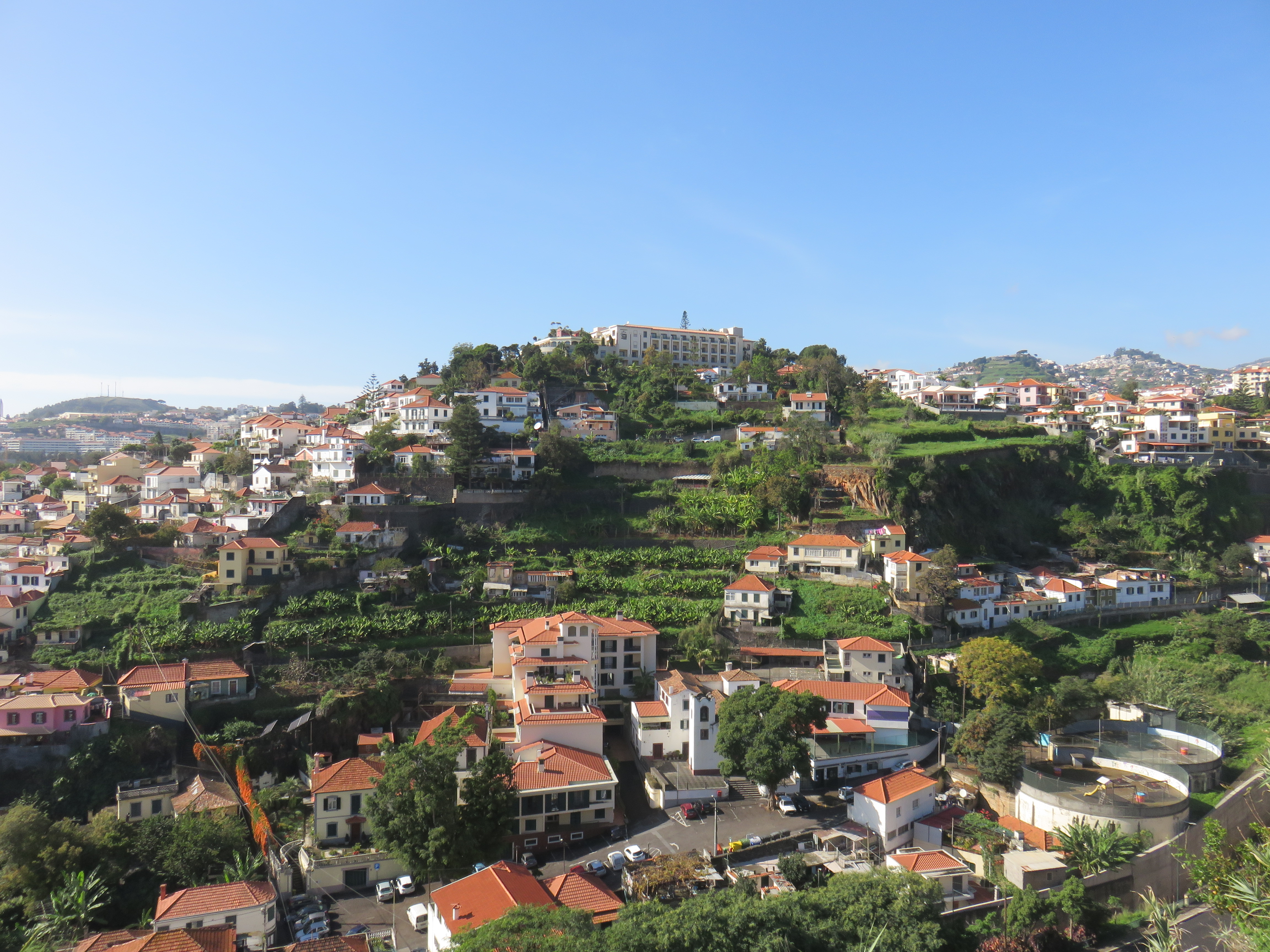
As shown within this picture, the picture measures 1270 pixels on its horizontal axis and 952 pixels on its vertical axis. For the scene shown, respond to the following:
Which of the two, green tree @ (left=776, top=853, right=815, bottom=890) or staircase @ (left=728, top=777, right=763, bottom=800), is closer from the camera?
green tree @ (left=776, top=853, right=815, bottom=890)

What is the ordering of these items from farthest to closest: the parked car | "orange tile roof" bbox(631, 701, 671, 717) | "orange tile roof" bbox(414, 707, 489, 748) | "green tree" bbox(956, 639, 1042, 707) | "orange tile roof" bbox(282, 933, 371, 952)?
"green tree" bbox(956, 639, 1042, 707)
"orange tile roof" bbox(631, 701, 671, 717)
"orange tile roof" bbox(414, 707, 489, 748)
the parked car
"orange tile roof" bbox(282, 933, 371, 952)

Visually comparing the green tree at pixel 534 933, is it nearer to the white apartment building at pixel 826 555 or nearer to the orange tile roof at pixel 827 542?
the white apartment building at pixel 826 555

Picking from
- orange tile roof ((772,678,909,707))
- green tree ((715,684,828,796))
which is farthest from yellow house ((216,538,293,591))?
orange tile roof ((772,678,909,707))

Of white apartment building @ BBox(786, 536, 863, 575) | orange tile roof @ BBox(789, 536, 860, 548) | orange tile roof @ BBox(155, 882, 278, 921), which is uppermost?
orange tile roof @ BBox(789, 536, 860, 548)

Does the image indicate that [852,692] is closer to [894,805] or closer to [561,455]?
[894,805]

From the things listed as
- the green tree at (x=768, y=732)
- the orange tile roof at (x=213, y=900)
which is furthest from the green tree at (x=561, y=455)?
the orange tile roof at (x=213, y=900)

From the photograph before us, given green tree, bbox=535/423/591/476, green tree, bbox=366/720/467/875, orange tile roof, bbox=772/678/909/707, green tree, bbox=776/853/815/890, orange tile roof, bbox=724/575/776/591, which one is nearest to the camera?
green tree, bbox=366/720/467/875

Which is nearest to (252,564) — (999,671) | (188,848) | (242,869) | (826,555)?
(188,848)

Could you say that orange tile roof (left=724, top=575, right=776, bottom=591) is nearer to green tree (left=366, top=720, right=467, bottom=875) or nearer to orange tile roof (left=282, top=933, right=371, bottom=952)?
green tree (left=366, top=720, right=467, bottom=875)
